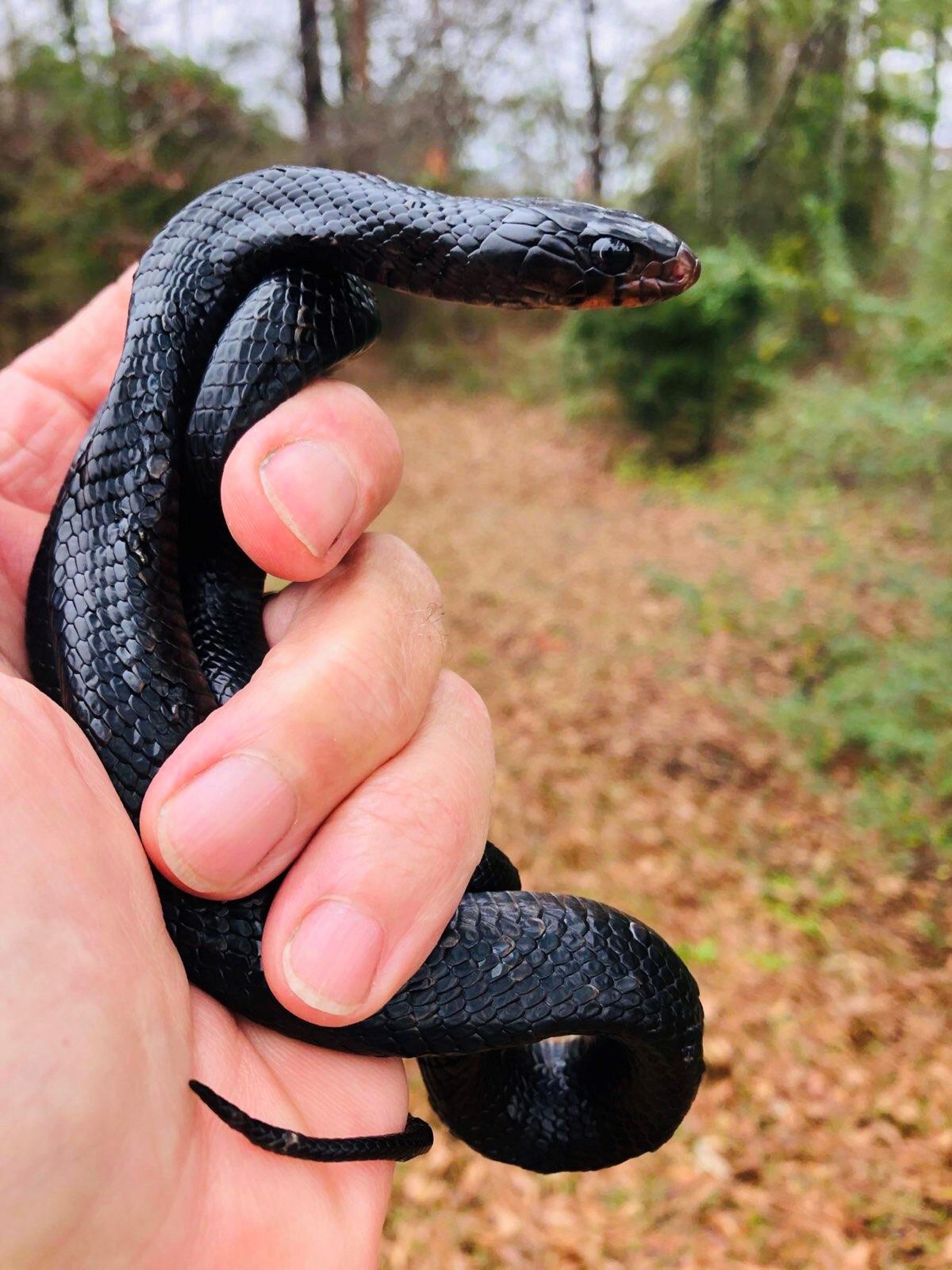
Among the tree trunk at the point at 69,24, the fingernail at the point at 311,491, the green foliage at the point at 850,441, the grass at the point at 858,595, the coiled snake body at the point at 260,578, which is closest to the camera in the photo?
the coiled snake body at the point at 260,578

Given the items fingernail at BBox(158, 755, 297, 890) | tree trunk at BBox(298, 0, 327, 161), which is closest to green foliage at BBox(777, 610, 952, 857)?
fingernail at BBox(158, 755, 297, 890)

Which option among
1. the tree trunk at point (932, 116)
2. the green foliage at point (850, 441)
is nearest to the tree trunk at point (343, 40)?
the green foliage at point (850, 441)

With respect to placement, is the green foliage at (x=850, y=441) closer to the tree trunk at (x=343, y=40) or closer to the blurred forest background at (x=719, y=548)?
the blurred forest background at (x=719, y=548)

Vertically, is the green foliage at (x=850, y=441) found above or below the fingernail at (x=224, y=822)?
below

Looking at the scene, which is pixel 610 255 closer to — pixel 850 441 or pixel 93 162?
pixel 850 441

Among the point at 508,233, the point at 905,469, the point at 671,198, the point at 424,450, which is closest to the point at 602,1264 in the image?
the point at 508,233

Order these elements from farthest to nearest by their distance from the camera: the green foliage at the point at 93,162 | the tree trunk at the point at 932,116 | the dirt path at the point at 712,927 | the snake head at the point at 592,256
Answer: the green foliage at the point at 93,162 < the tree trunk at the point at 932,116 < the dirt path at the point at 712,927 < the snake head at the point at 592,256

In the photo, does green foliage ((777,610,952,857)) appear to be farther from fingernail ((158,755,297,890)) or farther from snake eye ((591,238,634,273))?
fingernail ((158,755,297,890))
